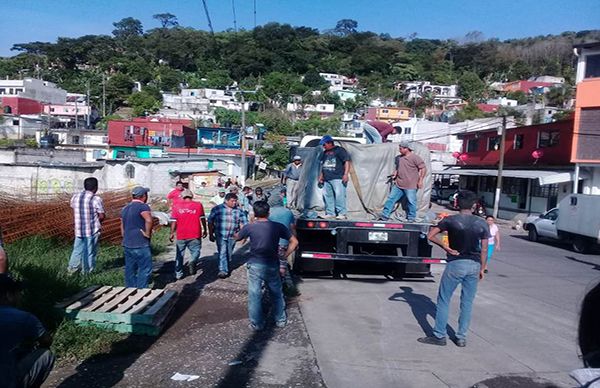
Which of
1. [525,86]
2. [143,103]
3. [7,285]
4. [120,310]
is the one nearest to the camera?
[7,285]

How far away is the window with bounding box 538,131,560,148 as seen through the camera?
34438 millimetres

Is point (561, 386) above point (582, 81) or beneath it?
beneath

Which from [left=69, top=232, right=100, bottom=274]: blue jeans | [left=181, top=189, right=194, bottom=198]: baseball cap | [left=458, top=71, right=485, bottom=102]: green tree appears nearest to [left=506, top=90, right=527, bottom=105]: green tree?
[left=458, top=71, right=485, bottom=102]: green tree

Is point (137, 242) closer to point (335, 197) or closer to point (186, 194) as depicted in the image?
point (186, 194)

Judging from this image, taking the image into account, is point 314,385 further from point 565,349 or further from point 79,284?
point 79,284

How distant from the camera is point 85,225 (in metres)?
9.08

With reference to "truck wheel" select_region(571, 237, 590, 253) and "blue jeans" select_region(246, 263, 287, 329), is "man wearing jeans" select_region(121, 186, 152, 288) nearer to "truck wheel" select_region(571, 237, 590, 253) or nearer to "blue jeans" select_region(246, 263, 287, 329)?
"blue jeans" select_region(246, 263, 287, 329)

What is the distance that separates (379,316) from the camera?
7.86 metres

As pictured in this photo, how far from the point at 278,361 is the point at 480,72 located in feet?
459

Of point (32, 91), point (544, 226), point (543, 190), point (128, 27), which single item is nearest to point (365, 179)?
point (544, 226)

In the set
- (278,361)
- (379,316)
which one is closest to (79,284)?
(278,361)

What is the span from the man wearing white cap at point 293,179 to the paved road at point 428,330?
6.04 feet

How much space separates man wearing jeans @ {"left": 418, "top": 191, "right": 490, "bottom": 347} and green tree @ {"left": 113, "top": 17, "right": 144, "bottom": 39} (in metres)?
183

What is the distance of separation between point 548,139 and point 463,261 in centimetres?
3245
